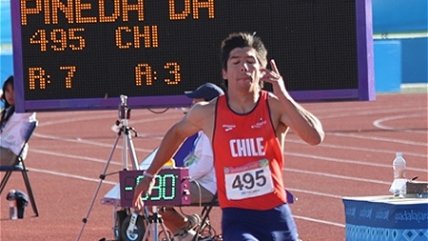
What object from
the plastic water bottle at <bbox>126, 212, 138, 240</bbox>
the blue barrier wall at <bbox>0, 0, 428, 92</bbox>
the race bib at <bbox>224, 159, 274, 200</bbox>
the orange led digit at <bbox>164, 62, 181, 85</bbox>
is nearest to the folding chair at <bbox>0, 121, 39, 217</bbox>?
the plastic water bottle at <bbox>126, 212, 138, 240</bbox>

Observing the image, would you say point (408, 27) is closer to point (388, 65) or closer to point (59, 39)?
point (388, 65)

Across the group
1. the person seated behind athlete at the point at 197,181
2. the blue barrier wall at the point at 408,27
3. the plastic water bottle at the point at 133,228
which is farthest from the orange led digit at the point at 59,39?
the blue barrier wall at the point at 408,27

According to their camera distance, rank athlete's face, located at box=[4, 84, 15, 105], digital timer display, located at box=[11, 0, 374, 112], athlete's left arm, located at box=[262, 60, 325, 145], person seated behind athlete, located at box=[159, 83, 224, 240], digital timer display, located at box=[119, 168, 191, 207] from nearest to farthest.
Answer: athlete's left arm, located at box=[262, 60, 325, 145]
digital timer display, located at box=[119, 168, 191, 207]
digital timer display, located at box=[11, 0, 374, 112]
person seated behind athlete, located at box=[159, 83, 224, 240]
athlete's face, located at box=[4, 84, 15, 105]

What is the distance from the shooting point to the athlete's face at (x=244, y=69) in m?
7.11

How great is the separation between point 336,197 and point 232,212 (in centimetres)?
823

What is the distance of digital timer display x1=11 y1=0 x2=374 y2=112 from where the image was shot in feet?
32.2

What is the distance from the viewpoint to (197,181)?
424 inches

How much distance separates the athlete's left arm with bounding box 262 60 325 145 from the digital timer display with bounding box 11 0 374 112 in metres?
Result: 2.73

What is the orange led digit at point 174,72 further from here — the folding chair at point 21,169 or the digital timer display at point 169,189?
the folding chair at point 21,169

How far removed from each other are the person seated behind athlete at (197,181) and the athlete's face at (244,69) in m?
3.03

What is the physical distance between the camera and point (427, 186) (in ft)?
31.1

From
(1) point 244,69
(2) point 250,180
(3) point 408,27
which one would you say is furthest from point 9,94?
(3) point 408,27

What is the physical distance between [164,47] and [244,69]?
2966 millimetres

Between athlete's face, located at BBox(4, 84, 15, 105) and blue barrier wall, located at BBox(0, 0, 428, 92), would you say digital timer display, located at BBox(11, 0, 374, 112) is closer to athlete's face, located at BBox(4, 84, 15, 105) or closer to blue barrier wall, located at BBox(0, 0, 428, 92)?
athlete's face, located at BBox(4, 84, 15, 105)
